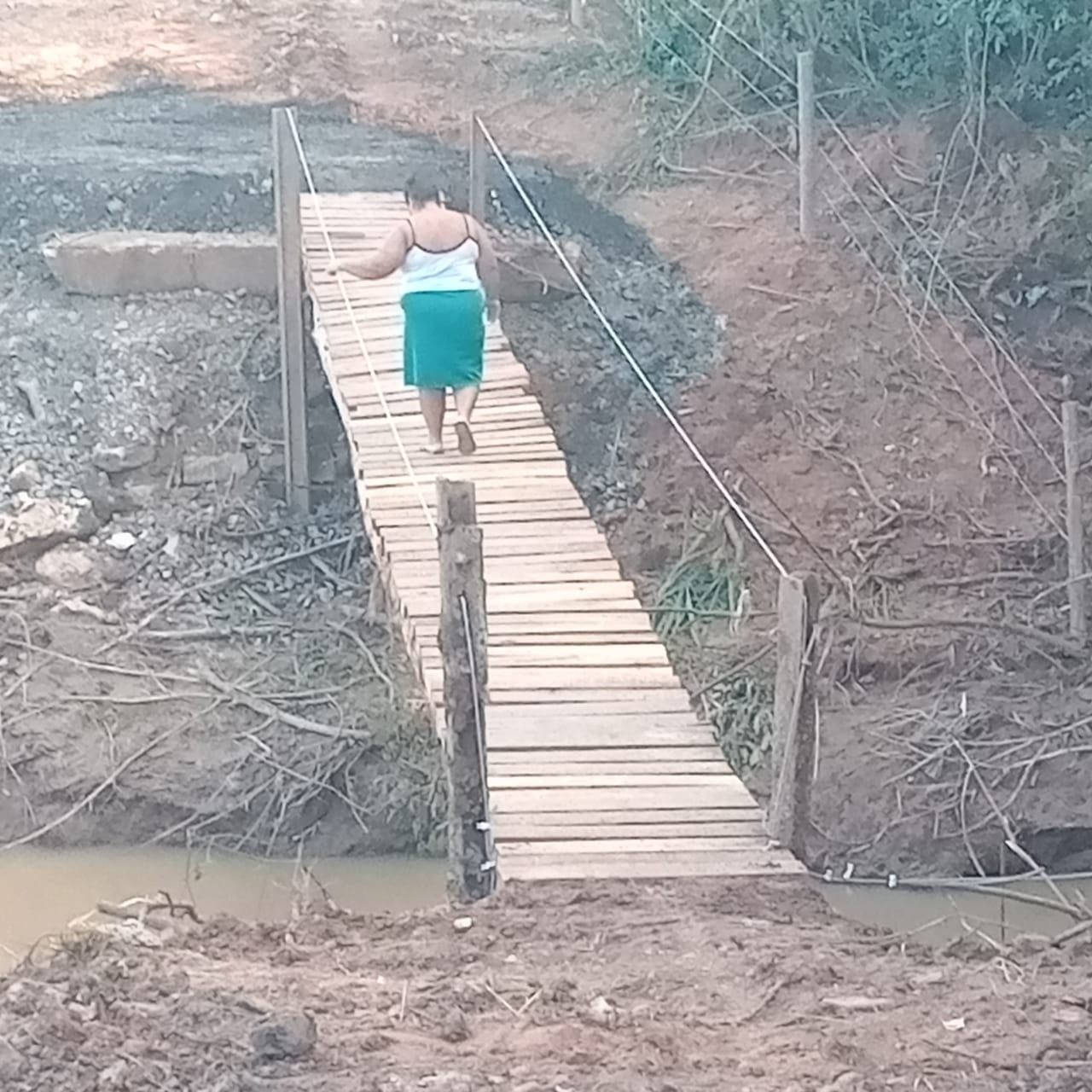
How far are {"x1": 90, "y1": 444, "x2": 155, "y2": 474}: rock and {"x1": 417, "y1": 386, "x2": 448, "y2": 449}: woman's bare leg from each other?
119 inches

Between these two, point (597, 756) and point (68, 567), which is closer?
point (597, 756)

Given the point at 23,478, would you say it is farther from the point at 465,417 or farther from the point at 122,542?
the point at 465,417

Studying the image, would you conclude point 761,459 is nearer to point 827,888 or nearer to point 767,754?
point 767,754

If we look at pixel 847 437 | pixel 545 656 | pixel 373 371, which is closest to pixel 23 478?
pixel 373 371

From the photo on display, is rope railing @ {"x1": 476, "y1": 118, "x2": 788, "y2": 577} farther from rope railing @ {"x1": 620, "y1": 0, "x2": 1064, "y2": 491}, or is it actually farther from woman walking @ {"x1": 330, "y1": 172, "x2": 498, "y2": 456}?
rope railing @ {"x1": 620, "y1": 0, "x2": 1064, "y2": 491}

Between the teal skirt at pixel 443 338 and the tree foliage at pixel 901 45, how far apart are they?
488 centimetres

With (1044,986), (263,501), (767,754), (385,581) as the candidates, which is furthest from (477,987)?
(263,501)

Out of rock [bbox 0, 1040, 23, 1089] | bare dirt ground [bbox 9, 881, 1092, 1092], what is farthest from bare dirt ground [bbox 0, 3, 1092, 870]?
rock [bbox 0, 1040, 23, 1089]

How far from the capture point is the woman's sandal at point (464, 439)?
7.16 metres

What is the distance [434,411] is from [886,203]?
4363 millimetres

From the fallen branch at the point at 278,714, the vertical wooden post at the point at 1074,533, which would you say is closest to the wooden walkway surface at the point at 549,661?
the fallen branch at the point at 278,714

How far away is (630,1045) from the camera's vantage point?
359cm

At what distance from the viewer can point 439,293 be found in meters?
6.93

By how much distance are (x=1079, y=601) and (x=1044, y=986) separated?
427 centimetres
